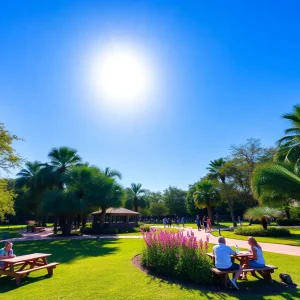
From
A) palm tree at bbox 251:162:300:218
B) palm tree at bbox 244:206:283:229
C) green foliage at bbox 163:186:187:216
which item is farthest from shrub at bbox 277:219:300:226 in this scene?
green foliage at bbox 163:186:187:216

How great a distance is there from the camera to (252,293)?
583 cm

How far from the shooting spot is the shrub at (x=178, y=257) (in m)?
6.57

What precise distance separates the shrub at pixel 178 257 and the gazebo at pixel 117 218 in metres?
24.5

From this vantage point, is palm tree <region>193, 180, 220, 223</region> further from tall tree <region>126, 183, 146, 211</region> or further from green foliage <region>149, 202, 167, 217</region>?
green foliage <region>149, 202, 167, 217</region>

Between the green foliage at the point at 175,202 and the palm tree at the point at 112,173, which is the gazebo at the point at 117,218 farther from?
the green foliage at the point at 175,202

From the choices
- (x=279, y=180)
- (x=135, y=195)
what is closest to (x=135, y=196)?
(x=135, y=195)

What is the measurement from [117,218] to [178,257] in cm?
3074

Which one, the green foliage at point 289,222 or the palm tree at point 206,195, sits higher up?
the palm tree at point 206,195

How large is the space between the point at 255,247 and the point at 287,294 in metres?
1.25

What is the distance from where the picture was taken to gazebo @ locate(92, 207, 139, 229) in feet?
109

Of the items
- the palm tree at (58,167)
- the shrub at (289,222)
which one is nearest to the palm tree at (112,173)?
the palm tree at (58,167)

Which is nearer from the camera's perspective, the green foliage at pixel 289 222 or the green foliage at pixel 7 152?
the green foliage at pixel 7 152

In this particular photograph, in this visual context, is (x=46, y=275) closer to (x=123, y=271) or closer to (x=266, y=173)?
(x=123, y=271)

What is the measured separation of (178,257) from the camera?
7.19 m
